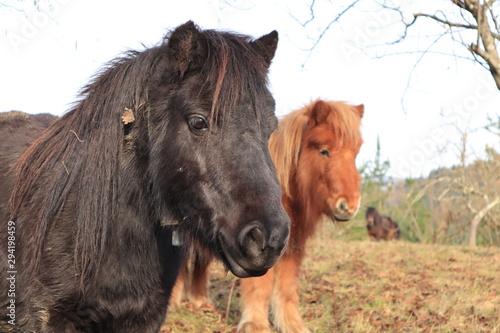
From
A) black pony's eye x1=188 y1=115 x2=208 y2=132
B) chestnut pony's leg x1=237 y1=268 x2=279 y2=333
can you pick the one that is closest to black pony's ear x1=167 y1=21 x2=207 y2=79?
black pony's eye x1=188 y1=115 x2=208 y2=132

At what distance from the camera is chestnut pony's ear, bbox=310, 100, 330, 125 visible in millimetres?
4949

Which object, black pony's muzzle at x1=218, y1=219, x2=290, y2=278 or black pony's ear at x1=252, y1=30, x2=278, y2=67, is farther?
black pony's ear at x1=252, y1=30, x2=278, y2=67

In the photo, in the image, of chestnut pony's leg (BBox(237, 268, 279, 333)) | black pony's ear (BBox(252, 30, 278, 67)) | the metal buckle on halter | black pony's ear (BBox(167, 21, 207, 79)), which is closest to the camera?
black pony's ear (BBox(167, 21, 207, 79))

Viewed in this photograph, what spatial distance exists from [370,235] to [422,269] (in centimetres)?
1154

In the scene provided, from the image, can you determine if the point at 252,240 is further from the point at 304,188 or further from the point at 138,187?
the point at 304,188

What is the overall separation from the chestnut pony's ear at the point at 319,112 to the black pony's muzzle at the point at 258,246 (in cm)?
314

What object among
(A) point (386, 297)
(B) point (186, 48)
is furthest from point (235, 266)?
(A) point (386, 297)

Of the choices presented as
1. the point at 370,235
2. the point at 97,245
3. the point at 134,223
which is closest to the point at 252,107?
the point at 134,223

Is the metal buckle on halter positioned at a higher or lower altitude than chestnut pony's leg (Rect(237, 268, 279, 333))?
higher

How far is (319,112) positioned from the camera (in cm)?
500

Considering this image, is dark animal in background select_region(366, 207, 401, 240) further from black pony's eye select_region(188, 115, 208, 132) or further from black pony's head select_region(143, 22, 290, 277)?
black pony's eye select_region(188, 115, 208, 132)

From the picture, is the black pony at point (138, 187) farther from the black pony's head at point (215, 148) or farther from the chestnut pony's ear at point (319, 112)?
the chestnut pony's ear at point (319, 112)

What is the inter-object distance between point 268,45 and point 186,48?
0.65 m

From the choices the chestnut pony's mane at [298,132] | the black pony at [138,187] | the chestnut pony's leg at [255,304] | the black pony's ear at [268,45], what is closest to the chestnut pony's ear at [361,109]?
the chestnut pony's mane at [298,132]
